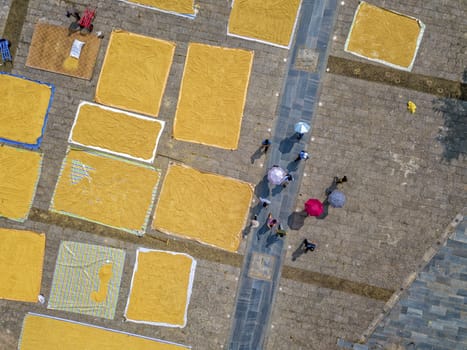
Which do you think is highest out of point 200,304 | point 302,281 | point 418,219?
point 418,219

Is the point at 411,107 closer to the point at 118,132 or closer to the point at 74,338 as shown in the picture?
the point at 118,132

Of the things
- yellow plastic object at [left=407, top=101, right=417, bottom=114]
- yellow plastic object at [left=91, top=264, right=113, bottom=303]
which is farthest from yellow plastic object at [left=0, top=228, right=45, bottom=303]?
yellow plastic object at [left=407, top=101, right=417, bottom=114]

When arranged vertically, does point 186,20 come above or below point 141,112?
above

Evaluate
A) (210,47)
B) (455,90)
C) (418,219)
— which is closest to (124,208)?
(210,47)

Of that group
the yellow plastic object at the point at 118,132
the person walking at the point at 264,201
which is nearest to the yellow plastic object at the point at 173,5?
the yellow plastic object at the point at 118,132

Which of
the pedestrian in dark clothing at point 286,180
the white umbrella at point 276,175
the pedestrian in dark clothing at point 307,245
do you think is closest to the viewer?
the white umbrella at point 276,175

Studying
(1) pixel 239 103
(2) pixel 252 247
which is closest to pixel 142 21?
(1) pixel 239 103

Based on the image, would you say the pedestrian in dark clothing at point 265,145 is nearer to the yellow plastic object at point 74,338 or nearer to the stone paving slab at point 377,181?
the stone paving slab at point 377,181

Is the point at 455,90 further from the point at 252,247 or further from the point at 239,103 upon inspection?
the point at 252,247
